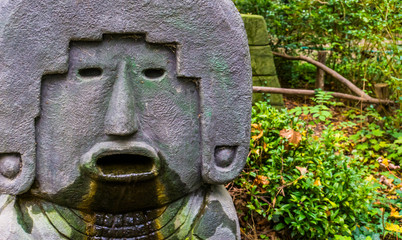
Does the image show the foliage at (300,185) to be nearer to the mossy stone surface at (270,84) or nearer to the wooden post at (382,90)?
the wooden post at (382,90)

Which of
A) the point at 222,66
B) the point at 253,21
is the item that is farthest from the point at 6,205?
the point at 253,21

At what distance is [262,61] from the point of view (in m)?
4.57

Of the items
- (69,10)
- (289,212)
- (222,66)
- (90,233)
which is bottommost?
(289,212)

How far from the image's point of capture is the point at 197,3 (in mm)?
1466

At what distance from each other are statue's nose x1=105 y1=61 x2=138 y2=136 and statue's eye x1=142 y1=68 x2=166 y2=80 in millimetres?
86

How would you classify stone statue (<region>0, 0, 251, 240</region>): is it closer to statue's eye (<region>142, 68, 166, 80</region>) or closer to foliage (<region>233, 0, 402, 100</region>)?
statue's eye (<region>142, 68, 166, 80</region>)

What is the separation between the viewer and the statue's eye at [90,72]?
58.5 inches

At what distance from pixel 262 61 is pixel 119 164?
130 inches

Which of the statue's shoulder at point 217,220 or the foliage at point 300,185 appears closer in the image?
the statue's shoulder at point 217,220

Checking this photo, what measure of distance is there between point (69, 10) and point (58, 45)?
136mm

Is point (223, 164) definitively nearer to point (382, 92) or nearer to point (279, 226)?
point (279, 226)

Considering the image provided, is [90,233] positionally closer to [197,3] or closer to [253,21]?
[197,3]

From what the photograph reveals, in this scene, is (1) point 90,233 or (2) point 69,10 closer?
(2) point 69,10

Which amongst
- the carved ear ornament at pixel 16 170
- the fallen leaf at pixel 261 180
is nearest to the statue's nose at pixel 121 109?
the carved ear ornament at pixel 16 170
